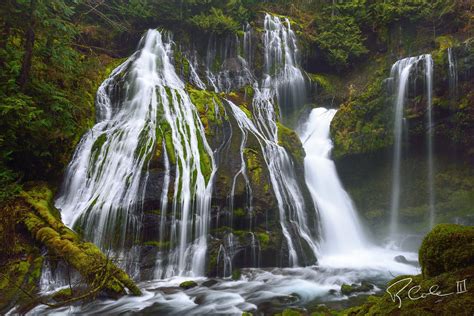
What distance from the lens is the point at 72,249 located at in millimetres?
6602

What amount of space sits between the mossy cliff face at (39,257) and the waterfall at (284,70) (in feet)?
40.3

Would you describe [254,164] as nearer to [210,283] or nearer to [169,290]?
[210,283]

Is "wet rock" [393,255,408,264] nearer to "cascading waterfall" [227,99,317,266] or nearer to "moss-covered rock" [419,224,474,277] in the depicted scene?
"cascading waterfall" [227,99,317,266]

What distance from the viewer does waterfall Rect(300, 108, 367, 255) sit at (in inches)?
438

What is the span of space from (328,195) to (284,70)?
7814 millimetres

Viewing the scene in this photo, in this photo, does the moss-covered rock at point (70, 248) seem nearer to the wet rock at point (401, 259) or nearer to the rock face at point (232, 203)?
the rock face at point (232, 203)

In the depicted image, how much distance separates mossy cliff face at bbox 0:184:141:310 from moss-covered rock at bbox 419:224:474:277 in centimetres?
534

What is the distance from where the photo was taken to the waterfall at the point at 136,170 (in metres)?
8.59

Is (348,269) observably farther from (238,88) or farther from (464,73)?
(238,88)

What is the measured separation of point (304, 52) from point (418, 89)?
7466 millimetres

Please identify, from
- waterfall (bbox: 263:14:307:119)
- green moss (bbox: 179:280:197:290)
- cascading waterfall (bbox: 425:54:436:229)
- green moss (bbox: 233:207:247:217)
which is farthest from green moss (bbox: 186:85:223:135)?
Answer: cascading waterfall (bbox: 425:54:436:229)

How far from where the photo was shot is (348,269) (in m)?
8.91

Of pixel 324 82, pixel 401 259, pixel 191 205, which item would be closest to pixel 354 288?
pixel 401 259

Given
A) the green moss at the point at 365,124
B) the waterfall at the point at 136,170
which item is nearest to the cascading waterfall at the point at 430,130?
the green moss at the point at 365,124
